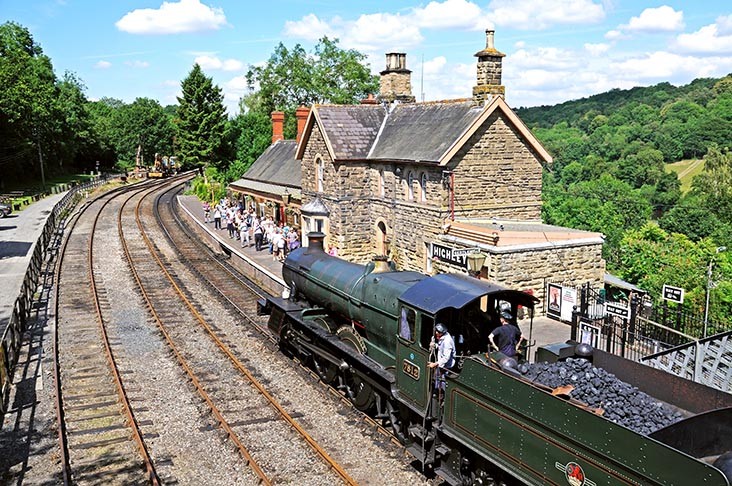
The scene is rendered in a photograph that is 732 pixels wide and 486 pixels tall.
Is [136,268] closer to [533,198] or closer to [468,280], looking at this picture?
[533,198]

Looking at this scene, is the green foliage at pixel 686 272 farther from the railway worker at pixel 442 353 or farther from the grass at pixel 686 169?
the grass at pixel 686 169

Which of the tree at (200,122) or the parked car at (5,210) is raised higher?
the tree at (200,122)

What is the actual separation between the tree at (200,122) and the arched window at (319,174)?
36798mm

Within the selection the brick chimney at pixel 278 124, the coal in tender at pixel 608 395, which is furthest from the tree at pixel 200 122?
the coal in tender at pixel 608 395

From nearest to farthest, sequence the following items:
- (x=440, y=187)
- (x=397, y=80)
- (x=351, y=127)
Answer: (x=440, y=187) → (x=351, y=127) → (x=397, y=80)

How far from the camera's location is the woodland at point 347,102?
30.9m

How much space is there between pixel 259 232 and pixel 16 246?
1261cm

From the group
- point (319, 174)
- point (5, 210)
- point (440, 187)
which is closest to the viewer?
point (440, 187)

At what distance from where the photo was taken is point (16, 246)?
1264 inches

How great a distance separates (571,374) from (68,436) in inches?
355

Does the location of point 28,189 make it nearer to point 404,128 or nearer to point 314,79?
point 314,79

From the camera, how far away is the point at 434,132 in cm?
2502

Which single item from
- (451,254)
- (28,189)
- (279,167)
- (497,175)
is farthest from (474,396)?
(28,189)

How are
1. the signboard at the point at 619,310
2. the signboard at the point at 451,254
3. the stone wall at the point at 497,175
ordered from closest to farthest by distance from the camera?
the signboard at the point at 619,310 → the signboard at the point at 451,254 → the stone wall at the point at 497,175
